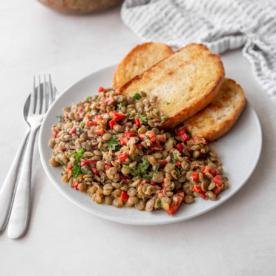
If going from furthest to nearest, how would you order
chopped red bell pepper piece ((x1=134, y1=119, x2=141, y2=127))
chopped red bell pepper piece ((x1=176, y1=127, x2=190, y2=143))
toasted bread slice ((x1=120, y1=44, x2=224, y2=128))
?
toasted bread slice ((x1=120, y1=44, x2=224, y2=128)), chopped red bell pepper piece ((x1=176, y1=127, x2=190, y2=143)), chopped red bell pepper piece ((x1=134, y1=119, x2=141, y2=127))

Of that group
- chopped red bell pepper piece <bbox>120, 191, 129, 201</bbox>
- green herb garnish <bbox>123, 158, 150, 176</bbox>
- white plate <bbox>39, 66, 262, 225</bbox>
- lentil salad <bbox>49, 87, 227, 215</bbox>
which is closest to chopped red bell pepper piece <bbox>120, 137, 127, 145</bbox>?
lentil salad <bbox>49, 87, 227, 215</bbox>

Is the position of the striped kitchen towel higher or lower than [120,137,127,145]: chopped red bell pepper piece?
higher

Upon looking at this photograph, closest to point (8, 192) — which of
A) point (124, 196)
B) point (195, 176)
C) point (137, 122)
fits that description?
point (124, 196)

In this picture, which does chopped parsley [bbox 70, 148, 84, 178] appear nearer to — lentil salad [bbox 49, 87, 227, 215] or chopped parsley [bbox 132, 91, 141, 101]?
lentil salad [bbox 49, 87, 227, 215]

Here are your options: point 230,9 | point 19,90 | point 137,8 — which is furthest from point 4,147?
point 230,9

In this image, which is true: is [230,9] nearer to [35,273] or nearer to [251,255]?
[251,255]

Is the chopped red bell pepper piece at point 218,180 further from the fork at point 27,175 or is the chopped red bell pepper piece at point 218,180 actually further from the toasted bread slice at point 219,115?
the fork at point 27,175

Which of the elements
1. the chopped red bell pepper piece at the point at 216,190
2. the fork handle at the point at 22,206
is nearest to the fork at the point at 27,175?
the fork handle at the point at 22,206
